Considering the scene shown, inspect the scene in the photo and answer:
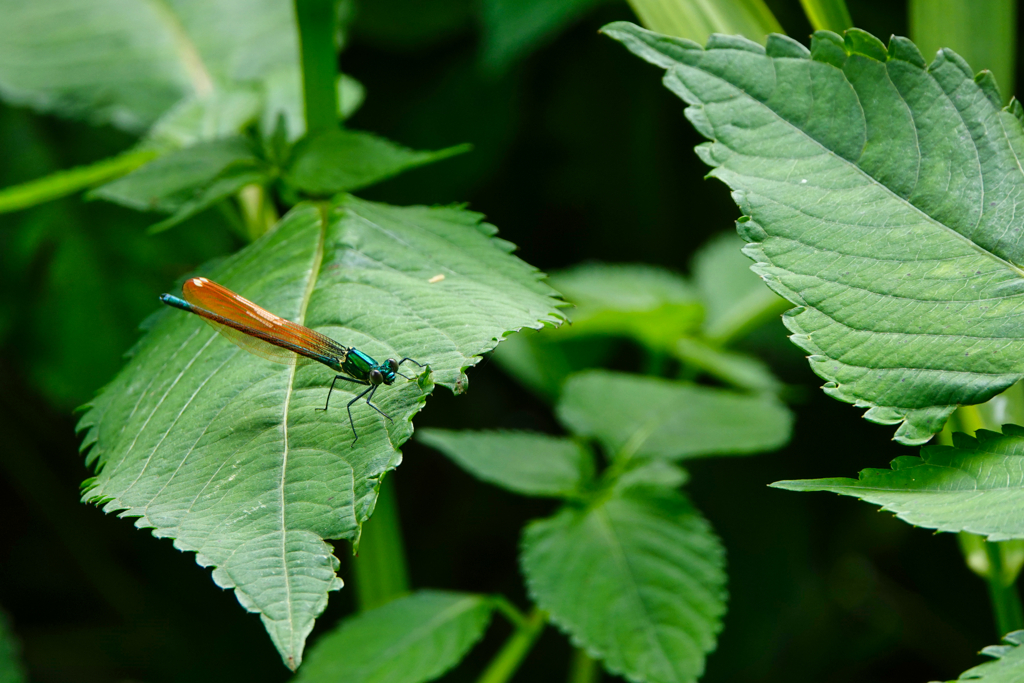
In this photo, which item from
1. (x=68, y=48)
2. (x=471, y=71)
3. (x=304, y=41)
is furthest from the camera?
(x=471, y=71)

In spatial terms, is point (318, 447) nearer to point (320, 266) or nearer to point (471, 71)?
point (320, 266)

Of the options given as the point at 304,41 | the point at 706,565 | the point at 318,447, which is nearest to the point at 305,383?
the point at 318,447

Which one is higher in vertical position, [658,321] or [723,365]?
[658,321]

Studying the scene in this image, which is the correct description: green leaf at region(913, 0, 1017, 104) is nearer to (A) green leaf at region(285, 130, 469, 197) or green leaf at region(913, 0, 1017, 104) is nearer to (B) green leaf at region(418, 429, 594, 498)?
(A) green leaf at region(285, 130, 469, 197)

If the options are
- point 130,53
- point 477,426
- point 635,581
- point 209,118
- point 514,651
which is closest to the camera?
point 635,581

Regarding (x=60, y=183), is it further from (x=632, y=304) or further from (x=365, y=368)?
(x=632, y=304)

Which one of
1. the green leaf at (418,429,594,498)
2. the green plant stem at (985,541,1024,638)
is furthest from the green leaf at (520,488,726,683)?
the green plant stem at (985,541,1024,638)

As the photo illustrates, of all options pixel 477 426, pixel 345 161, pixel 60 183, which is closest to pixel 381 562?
pixel 345 161
